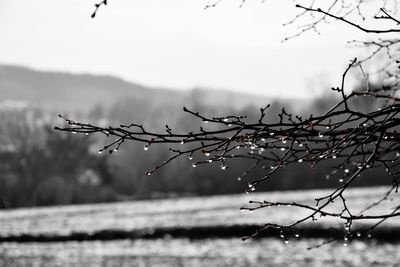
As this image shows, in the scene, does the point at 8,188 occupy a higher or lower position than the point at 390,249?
lower

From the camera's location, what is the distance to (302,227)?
1650 centimetres

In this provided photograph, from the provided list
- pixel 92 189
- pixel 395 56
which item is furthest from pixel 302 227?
pixel 92 189

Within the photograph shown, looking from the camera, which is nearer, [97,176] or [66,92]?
[97,176]

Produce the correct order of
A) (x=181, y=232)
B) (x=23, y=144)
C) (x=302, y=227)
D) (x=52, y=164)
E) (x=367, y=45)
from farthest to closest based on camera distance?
(x=23, y=144) < (x=52, y=164) < (x=181, y=232) < (x=302, y=227) < (x=367, y=45)

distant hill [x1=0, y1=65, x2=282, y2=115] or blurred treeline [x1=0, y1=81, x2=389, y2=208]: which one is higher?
distant hill [x1=0, y1=65, x2=282, y2=115]

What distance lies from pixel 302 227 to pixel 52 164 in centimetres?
4006

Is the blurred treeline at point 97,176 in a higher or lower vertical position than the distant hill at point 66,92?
lower

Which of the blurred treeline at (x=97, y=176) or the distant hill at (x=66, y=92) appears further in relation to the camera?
the distant hill at (x=66, y=92)

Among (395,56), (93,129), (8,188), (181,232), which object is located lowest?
(8,188)

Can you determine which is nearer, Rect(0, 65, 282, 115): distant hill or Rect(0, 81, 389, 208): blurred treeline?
Rect(0, 81, 389, 208): blurred treeline

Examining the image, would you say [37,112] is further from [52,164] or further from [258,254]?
[258,254]

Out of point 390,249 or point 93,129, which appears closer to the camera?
point 93,129

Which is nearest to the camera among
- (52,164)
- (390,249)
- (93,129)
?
(93,129)

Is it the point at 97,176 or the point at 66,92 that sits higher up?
the point at 66,92
